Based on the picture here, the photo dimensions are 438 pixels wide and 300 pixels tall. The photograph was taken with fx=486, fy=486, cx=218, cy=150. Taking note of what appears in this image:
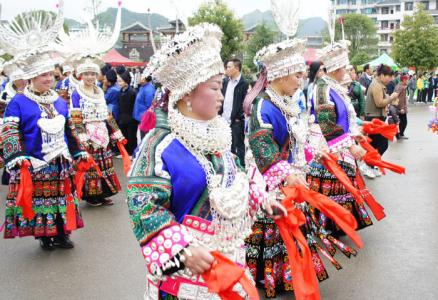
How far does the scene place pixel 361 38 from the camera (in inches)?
2795

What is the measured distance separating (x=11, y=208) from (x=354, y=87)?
18.1 feet

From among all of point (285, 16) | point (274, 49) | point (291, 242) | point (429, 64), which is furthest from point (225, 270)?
point (429, 64)

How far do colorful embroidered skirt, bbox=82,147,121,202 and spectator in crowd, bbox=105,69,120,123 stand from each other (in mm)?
4170

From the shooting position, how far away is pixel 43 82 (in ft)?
15.8

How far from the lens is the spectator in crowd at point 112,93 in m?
10.8

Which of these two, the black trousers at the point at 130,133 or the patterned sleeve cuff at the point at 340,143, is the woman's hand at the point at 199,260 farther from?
the black trousers at the point at 130,133

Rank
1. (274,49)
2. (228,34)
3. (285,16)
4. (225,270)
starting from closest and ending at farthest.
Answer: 1. (225,270)
2. (274,49)
3. (285,16)
4. (228,34)

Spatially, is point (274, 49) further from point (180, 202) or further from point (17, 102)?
point (17, 102)

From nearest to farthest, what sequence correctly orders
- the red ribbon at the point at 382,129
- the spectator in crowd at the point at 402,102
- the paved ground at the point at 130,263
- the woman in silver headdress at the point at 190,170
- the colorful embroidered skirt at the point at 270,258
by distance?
the woman in silver headdress at the point at 190,170 → the colorful embroidered skirt at the point at 270,258 → the paved ground at the point at 130,263 → the red ribbon at the point at 382,129 → the spectator in crowd at the point at 402,102

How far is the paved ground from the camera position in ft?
13.8

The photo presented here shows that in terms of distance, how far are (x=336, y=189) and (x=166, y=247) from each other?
3.48m

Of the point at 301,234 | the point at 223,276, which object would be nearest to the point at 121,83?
the point at 301,234

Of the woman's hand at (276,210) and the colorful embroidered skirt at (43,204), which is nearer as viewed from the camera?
the woman's hand at (276,210)

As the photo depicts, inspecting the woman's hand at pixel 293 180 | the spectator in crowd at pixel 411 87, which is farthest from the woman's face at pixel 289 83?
the spectator in crowd at pixel 411 87
